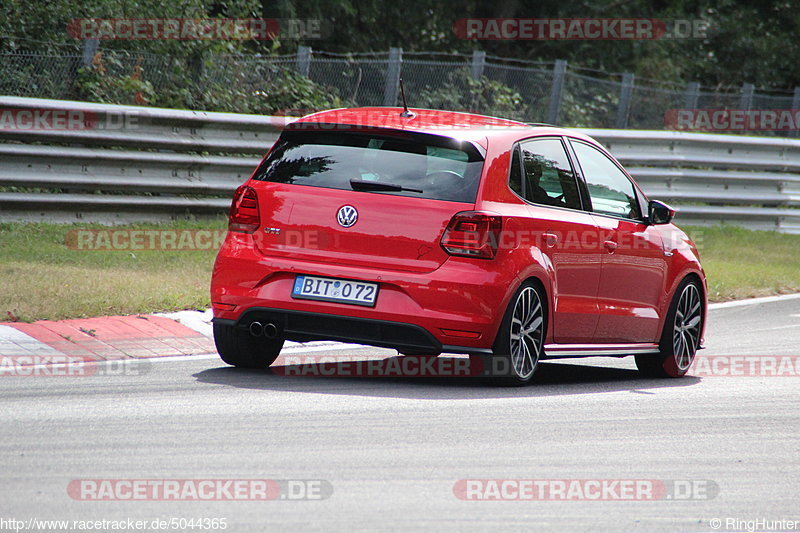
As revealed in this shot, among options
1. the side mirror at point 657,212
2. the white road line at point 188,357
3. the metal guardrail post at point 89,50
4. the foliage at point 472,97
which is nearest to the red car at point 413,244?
the white road line at point 188,357

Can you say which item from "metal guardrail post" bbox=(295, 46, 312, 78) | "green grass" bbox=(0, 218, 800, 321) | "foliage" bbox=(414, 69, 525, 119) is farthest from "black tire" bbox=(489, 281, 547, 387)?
"foliage" bbox=(414, 69, 525, 119)

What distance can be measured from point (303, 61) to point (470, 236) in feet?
36.0

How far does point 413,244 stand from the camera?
7.44 metres

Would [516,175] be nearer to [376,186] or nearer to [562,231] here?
[562,231]

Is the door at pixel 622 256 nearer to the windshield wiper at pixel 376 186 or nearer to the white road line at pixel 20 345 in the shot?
the windshield wiper at pixel 376 186

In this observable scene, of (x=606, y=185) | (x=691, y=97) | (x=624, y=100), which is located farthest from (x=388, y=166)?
(x=691, y=97)

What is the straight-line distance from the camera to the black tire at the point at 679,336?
9.55 metres

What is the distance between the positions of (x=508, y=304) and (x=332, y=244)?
1.07 metres

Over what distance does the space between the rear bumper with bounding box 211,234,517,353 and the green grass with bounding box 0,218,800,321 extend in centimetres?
222

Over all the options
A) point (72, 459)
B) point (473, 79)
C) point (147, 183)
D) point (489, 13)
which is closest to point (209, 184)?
point (147, 183)

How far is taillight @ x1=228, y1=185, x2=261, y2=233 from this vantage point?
7836 millimetres

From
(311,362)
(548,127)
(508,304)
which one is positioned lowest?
(311,362)

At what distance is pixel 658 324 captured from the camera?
30.9ft

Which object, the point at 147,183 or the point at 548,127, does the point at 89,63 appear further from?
the point at 548,127
